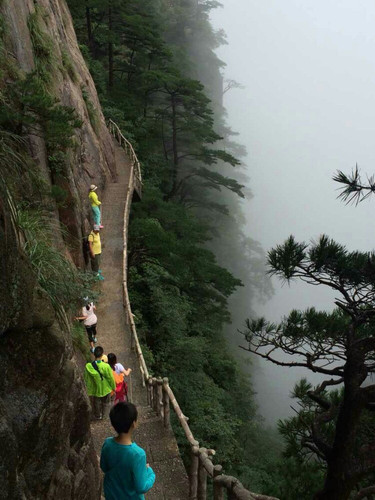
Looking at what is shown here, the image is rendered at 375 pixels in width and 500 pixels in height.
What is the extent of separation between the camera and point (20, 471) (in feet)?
10.1

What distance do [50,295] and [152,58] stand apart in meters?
18.7

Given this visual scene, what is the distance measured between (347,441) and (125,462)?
296cm

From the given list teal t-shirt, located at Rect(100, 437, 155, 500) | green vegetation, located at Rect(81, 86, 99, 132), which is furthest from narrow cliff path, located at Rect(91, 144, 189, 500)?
teal t-shirt, located at Rect(100, 437, 155, 500)

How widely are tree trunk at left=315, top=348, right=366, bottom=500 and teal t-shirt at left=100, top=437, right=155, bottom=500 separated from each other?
2717 millimetres

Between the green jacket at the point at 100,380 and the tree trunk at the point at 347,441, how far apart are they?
9.43 feet

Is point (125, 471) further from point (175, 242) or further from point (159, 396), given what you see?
point (175, 242)

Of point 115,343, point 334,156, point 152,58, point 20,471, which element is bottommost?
point 20,471

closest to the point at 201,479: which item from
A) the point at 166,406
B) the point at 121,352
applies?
the point at 166,406

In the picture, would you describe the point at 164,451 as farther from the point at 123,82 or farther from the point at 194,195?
the point at 123,82

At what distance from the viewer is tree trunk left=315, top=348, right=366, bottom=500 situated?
184 inches

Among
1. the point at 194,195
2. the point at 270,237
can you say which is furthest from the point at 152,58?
the point at 270,237

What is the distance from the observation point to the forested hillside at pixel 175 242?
11703 mm

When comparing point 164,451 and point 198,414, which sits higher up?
point 198,414

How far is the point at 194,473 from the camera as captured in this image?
4941 millimetres
